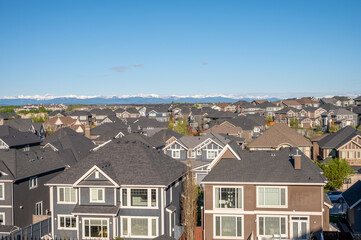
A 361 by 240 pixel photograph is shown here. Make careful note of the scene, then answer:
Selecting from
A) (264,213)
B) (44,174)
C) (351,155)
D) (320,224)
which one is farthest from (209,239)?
(351,155)

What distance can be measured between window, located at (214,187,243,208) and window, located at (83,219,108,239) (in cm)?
715

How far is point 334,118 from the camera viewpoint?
10756 centimetres

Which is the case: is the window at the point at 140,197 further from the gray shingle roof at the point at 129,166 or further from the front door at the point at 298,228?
the front door at the point at 298,228

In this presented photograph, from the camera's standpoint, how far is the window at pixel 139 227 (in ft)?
87.6

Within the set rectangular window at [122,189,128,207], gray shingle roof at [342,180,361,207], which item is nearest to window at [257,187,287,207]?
gray shingle roof at [342,180,361,207]

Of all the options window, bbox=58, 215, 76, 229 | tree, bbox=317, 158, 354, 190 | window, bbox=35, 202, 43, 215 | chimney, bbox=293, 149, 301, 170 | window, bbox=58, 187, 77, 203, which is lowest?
window, bbox=35, 202, 43, 215

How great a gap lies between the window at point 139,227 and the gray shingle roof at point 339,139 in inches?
1386

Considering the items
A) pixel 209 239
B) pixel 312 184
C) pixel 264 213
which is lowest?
pixel 209 239

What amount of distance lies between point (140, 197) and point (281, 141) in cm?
3319

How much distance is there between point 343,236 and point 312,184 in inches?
137

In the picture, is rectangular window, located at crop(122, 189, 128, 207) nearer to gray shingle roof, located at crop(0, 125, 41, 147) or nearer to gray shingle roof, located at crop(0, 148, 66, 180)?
gray shingle roof, located at crop(0, 148, 66, 180)

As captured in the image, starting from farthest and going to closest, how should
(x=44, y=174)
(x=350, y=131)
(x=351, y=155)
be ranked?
(x=350, y=131) → (x=351, y=155) → (x=44, y=174)

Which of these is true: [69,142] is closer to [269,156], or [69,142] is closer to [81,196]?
[81,196]

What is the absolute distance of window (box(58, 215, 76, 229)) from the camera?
27.8 metres
